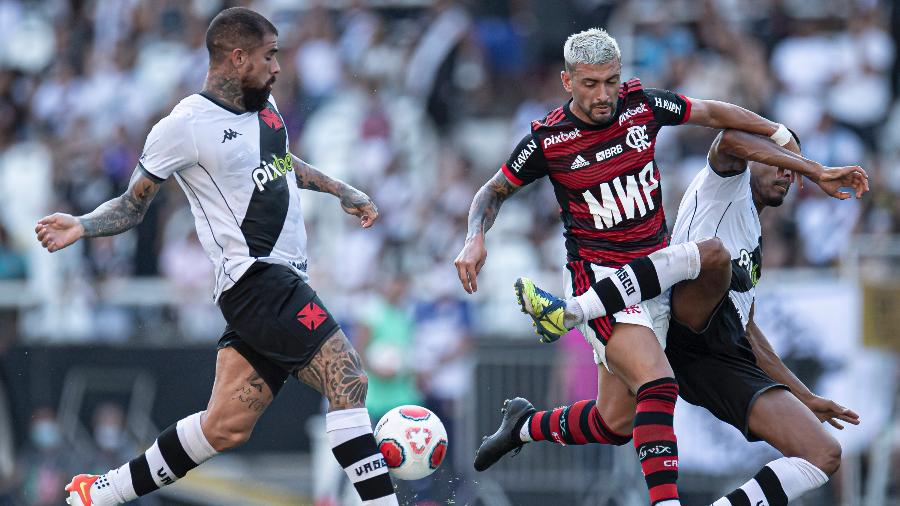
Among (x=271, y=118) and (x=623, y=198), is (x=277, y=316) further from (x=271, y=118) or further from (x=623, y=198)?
(x=623, y=198)

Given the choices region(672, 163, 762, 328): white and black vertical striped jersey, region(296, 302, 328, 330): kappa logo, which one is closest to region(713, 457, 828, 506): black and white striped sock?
region(672, 163, 762, 328): white and black vertical striped jersey

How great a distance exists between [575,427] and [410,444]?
1087 mm

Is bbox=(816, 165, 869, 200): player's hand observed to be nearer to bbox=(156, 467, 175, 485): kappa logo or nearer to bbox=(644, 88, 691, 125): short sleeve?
bbox=(644, 88, 691, 125): short sleeve

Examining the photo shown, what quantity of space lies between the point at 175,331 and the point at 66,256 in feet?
6.27

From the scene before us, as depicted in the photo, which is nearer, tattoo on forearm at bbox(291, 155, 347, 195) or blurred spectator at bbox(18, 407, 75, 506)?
tattoo on forearm at bbox(291, 155, 347, 195)

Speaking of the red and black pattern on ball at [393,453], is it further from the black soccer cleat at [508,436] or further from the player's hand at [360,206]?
the player's hand at [360,206]

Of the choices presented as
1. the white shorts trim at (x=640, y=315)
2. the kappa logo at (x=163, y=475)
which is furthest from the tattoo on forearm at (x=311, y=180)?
the kappa logo at (x=163, y=475)

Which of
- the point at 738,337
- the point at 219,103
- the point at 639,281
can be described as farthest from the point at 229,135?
the point at 738,337

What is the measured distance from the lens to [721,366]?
805 cm

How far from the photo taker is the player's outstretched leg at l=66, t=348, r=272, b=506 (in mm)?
7551

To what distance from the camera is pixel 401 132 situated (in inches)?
604

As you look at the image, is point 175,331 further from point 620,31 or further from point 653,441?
point 653,441

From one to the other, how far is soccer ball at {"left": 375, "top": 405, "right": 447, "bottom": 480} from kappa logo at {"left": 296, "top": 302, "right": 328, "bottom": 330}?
0.89 metres

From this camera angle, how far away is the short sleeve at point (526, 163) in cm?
787
